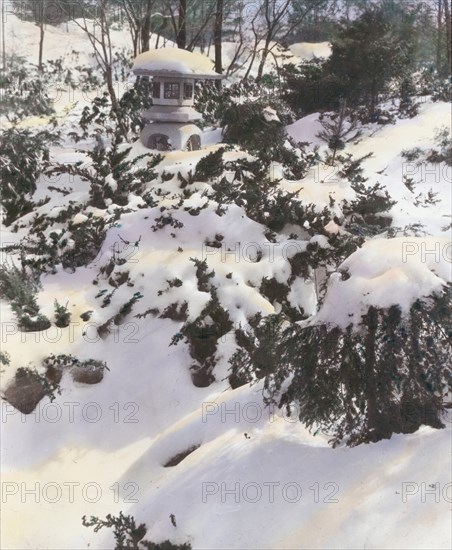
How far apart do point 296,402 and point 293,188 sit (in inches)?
221

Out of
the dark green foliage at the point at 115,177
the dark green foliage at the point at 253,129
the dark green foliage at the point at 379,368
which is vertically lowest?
the dark green foliage at the point at 379,368

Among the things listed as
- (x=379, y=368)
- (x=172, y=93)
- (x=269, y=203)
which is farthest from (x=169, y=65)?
(x=379, y=368)

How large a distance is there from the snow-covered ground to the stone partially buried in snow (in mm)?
3772

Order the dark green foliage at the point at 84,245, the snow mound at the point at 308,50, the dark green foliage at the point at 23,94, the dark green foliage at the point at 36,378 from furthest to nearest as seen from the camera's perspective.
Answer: the snow mound at the point at 308,50 → the dark green foliage at the point at 23,94 → the dark green foliage at the point at 84,245 → the dark green foliage at the point at 36,378

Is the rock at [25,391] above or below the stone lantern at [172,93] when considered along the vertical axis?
below

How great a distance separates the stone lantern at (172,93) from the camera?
11586 mm

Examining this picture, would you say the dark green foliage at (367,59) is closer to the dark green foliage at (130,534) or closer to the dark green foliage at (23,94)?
the dark green foliage at (23,94)

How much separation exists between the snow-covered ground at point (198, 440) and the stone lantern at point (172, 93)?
12.6ft

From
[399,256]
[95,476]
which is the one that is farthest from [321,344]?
[95,476]

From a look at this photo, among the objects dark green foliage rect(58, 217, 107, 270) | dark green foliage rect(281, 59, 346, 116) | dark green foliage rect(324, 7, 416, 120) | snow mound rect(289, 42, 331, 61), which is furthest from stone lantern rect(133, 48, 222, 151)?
snow mound rect(289, 42, 331, 61)

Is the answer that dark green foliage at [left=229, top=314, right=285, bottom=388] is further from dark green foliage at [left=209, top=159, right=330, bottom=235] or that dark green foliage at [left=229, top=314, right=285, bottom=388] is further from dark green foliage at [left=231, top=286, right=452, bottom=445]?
dark green foliage at [left=209, top=159, right=330, bottom=235]

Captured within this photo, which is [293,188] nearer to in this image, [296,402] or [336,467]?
[296,402]

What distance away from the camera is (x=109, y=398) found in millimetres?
6219

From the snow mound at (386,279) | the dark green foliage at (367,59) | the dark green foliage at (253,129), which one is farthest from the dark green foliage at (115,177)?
the dark green foliage at (367,59)
